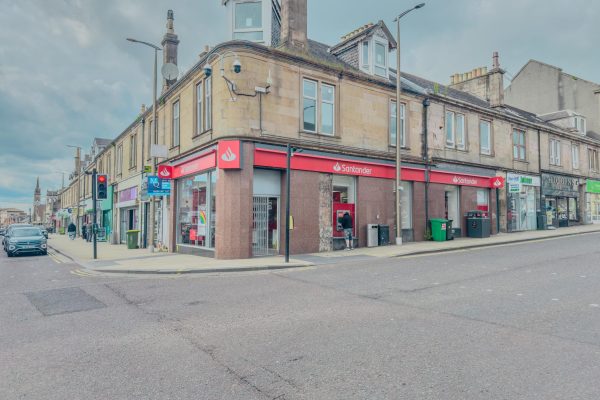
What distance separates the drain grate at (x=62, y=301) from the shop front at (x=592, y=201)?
36945mm

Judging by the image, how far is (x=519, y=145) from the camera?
26234 mm

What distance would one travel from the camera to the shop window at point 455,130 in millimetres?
21609

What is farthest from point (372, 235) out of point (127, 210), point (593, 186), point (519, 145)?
point (593, 186)

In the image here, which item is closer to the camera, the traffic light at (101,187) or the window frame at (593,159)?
the traffic light at (101,187)

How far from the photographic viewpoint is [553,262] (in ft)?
36.2

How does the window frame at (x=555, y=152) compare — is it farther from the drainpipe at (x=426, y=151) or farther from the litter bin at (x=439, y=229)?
the litter bin at (x=439, y=229)

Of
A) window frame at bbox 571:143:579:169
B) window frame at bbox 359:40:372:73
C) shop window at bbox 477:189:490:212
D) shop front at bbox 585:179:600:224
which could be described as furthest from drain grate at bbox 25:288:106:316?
shop front at bbox 585:179:600:224

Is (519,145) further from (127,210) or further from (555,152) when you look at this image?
(127,210)

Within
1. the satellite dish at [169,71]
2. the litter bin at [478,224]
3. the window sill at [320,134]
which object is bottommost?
the litter bin at [478,224]

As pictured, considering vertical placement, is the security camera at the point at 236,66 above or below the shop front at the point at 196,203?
above

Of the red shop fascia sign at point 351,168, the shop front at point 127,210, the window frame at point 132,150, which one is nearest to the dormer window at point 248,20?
the red shop fascia sign at point 351,168

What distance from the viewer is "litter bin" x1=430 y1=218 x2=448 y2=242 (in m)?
19.0

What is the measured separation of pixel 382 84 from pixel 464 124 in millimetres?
7195

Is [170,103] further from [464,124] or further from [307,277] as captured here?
[464,124]
